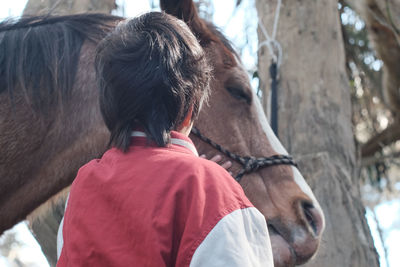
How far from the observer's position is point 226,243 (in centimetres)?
107

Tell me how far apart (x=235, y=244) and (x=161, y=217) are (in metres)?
0.19

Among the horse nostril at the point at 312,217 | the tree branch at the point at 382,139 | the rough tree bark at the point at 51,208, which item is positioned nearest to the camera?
the horse nostril at the point at 312,217

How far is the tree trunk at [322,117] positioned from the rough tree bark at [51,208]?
53.2 inches

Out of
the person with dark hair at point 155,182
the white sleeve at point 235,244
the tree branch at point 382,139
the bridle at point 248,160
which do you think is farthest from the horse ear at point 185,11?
the tree branch at point 382,139

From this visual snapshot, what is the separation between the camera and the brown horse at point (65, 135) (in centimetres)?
197

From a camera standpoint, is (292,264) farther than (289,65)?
No

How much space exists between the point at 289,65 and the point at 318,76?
9.2 inches

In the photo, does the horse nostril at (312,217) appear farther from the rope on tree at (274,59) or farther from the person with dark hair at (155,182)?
the rope on tree at (274,59)

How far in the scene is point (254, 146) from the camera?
2.31 metres

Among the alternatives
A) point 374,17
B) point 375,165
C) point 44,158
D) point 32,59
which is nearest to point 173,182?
point 44,158

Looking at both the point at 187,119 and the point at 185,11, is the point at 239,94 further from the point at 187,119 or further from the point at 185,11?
the point at 187,119

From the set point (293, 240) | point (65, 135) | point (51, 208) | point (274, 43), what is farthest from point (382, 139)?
point (65, 135)

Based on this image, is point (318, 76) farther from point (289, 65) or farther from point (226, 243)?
point (226, 243)

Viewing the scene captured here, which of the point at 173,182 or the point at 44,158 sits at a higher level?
the point at 173,182
